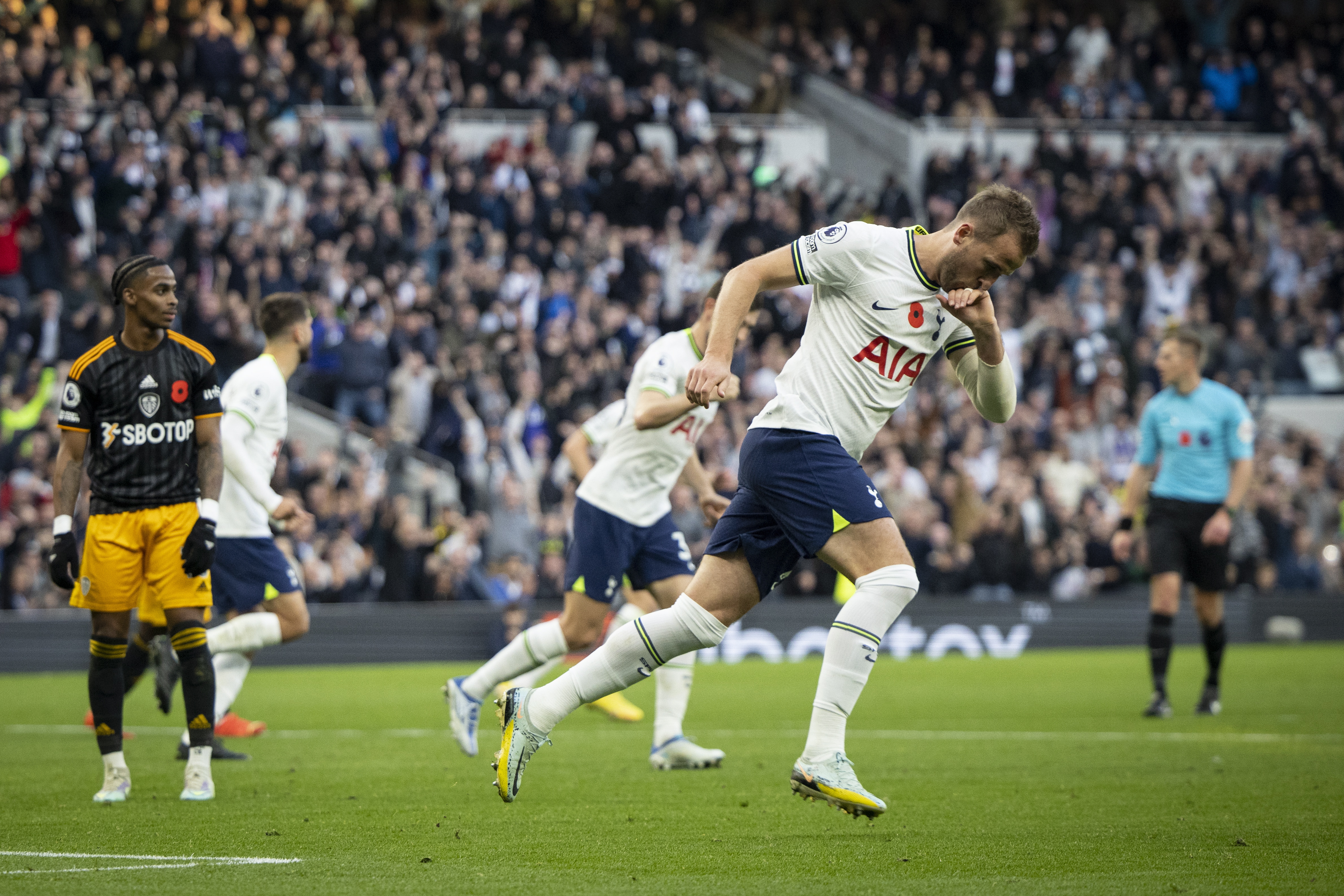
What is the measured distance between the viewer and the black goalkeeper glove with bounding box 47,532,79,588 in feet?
21.8

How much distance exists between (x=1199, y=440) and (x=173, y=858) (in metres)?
8.33

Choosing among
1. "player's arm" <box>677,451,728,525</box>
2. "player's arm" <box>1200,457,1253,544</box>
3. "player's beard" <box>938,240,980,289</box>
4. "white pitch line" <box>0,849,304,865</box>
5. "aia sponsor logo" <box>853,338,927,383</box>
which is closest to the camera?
"white pitch line" <box>0,849,304,865</box>

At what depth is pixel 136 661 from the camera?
965cm

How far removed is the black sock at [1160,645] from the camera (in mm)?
11312

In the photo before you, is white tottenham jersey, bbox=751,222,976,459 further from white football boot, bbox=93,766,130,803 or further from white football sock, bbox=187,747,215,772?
white football boot, bbox=93,766,130,803

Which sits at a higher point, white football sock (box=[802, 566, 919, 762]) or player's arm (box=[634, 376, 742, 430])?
player's arm (box=[634, 376, 742, 430])

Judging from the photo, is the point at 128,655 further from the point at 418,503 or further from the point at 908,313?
the point at 418,503

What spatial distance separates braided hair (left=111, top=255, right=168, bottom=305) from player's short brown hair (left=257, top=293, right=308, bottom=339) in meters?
2.13

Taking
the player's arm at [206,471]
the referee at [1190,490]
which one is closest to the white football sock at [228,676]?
the player's arm at [206,471]

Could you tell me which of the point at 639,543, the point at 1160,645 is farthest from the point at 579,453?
the point at 1160,645

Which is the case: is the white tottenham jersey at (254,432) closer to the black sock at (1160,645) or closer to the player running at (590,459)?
the player running at (590,459)

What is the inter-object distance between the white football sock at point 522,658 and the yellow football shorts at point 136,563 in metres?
1.87

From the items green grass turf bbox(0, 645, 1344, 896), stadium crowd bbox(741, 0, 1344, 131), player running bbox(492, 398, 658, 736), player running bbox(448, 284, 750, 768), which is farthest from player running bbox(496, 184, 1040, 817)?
stadium crowd bbox(741, 0, 1344, 131)

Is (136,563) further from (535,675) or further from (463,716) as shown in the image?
(535,675)
